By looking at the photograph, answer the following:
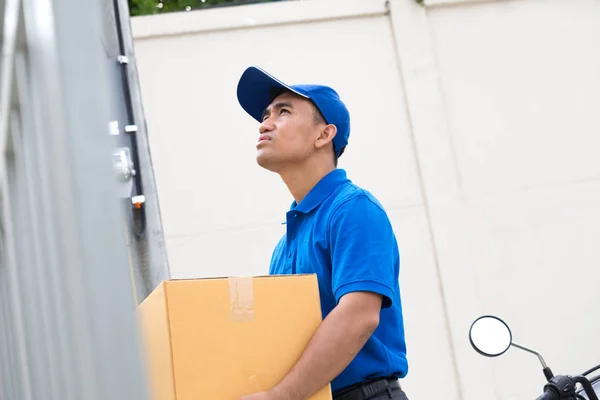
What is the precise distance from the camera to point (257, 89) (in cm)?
285

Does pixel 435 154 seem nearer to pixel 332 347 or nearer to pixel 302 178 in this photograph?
pixel 302 178

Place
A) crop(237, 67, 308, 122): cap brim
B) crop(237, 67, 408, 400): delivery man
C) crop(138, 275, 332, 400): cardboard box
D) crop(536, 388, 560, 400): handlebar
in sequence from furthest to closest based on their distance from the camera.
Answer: crop(237, 67, 308, 122): cap brim → crop(536, 388, 560, 400): handlebar → crop(237, 67, 408, 400): delivery man → crop(138, 275, 332, 400): cardboard box

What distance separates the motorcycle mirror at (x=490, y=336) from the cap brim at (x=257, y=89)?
85 centimetres

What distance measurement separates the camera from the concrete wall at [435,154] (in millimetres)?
6109

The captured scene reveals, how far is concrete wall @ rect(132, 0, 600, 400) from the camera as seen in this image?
611cm

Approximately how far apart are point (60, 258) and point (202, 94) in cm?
526

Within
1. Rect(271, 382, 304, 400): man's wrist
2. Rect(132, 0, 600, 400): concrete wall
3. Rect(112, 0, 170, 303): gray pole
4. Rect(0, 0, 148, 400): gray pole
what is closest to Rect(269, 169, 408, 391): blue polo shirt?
Rect(271, 382, 304, 400): man's wrist

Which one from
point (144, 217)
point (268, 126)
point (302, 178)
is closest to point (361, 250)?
point (302, 178)

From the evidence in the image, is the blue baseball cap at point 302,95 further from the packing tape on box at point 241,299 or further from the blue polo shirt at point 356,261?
the packing tape on box at point 241,299

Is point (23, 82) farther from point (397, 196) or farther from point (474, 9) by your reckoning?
point (474, 9)

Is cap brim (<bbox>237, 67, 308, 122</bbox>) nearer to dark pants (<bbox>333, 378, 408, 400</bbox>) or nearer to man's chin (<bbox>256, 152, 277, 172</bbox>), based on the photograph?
→ man's chin (<bbox>256, 152, 277, 172</bbox>)

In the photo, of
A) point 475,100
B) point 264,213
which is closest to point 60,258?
point 264,213

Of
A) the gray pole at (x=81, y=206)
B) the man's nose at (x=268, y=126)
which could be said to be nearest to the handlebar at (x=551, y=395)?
the man's nose at (x=268, y=126)

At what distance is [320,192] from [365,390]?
567 millimetres
